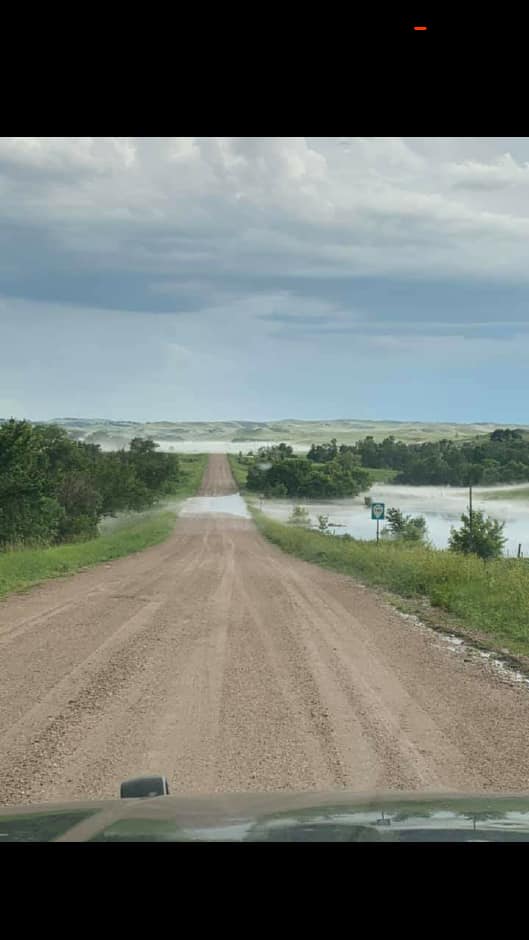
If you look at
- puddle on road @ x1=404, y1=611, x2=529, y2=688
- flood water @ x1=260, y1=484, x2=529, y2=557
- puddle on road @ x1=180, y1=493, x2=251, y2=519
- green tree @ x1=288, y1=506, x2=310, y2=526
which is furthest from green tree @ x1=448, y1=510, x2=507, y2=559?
puddle on road @ x1=404, y1=611, x2=529, y2=688

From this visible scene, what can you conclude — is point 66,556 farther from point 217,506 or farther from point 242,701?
point 217,506

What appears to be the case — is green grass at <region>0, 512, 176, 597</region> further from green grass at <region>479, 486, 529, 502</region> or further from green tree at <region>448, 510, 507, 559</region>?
green tree at <region>448, 510, 507, 559</region>

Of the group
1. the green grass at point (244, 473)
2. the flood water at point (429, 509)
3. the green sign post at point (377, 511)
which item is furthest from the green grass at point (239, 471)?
the green sign post at point (377, 511)

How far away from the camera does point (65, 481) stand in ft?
156

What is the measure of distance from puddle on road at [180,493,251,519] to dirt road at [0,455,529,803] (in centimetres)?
3695

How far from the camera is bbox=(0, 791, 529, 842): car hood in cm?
294

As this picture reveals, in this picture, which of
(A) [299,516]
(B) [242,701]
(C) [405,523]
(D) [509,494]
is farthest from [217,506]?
(B) [242,701]

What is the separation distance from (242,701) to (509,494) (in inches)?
1208

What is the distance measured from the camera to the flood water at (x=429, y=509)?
114ft

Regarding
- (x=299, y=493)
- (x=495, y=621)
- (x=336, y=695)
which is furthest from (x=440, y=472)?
(x=336, y=695)

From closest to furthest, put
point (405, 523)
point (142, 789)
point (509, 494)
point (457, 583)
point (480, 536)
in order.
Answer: point (142, 789) < point (457, 583) < point (509, 494) < point (480, 536) < point (405, 523)
